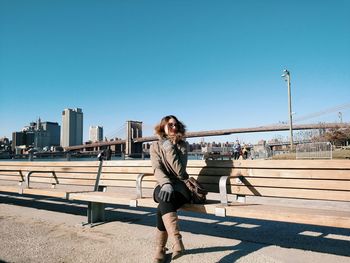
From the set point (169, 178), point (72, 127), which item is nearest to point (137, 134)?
point (169, 178)

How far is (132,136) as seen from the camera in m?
40.6

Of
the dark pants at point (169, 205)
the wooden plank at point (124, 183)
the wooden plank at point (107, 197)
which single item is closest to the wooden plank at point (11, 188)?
the wooden plank at point (107, 197)

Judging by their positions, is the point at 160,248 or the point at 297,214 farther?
the point at 160,248

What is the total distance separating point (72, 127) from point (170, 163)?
86.3m

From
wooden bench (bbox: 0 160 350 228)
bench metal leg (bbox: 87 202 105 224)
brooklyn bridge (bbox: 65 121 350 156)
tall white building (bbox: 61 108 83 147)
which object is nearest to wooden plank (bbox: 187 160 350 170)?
wooden bench (bbox: 0 160 350 228)

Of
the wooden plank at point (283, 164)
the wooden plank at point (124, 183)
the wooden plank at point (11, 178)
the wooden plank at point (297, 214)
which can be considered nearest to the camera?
the wooden plank at point (297, 214)

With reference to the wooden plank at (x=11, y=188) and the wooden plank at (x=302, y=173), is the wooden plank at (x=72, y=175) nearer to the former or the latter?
the wooden plank at (x=11, y=188)

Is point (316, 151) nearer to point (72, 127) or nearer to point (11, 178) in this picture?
point (11, 178)

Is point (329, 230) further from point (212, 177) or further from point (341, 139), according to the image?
point (341, 139)

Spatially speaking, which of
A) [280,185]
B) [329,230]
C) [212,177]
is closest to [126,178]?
→ [212,177]

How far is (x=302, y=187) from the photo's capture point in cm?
306

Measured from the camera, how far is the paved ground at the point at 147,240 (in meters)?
3.23

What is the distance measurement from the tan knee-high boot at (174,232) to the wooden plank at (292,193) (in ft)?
2.90

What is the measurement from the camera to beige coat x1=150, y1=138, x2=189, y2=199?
3057 mm
